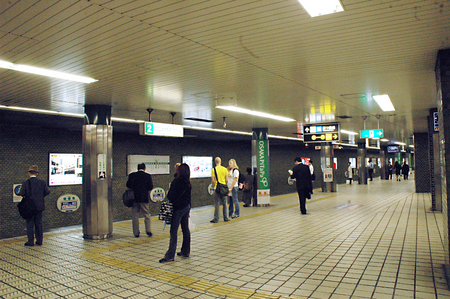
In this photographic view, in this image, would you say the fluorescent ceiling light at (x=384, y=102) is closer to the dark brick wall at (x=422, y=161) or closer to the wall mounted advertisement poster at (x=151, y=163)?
the wall mounted advertisement poster at (x=151, y=163)

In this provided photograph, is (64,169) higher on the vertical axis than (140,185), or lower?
higher

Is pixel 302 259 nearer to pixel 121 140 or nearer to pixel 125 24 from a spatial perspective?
pixel 125 24

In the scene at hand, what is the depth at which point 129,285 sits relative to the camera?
449cm

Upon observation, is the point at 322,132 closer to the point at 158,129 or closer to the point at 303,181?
the point at 303,181

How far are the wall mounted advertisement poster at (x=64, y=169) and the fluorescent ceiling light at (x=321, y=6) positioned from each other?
367 inches

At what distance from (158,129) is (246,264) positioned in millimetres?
4145

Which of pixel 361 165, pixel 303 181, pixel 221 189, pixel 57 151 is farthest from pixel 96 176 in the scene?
pixel 361 165

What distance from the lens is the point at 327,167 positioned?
1920cm

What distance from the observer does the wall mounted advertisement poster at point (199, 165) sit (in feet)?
50.5

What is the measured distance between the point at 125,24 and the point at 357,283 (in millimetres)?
4229

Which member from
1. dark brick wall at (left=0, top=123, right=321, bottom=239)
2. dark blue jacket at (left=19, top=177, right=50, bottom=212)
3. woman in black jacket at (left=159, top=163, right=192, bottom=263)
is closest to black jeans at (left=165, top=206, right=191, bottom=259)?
woman in black jacket at (left=159, top=163, right=192, bottom=263)

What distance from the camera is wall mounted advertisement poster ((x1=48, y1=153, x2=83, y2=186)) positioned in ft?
33.8

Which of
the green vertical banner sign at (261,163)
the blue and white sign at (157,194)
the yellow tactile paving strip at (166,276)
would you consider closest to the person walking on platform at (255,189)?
the green vertical banner sign at (261,163)

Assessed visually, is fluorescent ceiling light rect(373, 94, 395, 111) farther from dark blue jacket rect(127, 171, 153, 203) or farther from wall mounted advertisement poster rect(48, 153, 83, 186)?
wall mounted advertisement poster rect(48, 153, 83, 186)
